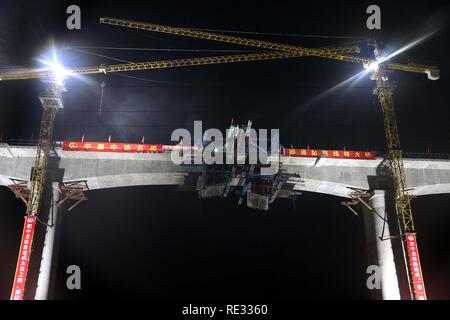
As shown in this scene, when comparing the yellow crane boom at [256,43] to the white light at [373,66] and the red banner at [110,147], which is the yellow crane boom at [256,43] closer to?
the white light at [373,66]

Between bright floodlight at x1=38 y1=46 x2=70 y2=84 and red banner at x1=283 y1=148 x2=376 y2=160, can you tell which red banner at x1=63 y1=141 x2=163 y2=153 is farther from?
red banner at x1=283 y1=148 x2=376 y2=160

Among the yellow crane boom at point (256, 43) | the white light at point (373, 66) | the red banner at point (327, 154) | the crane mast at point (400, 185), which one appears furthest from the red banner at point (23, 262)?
the white light at point (373, 66)

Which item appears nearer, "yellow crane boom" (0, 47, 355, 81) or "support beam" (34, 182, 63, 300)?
"support beam" (34, 182, 63, 300)

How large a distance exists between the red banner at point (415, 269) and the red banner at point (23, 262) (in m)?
27.8

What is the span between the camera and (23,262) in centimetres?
3200

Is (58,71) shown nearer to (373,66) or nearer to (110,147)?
(110,147)

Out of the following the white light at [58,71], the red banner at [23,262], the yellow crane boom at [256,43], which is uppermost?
the yellow crane boom at [256,43]

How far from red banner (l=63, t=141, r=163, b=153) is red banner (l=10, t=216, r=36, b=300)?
660 centimetres

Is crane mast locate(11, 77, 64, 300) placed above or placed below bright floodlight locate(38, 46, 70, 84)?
below

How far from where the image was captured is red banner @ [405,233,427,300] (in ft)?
113

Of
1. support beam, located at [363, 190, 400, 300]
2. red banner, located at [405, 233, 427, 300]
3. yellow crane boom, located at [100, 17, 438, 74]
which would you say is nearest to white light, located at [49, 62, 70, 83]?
yellow crane boom, located at [100, 17, 438, 74]

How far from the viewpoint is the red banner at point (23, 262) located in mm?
31047

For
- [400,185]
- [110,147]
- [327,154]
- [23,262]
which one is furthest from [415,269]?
[23,262]
